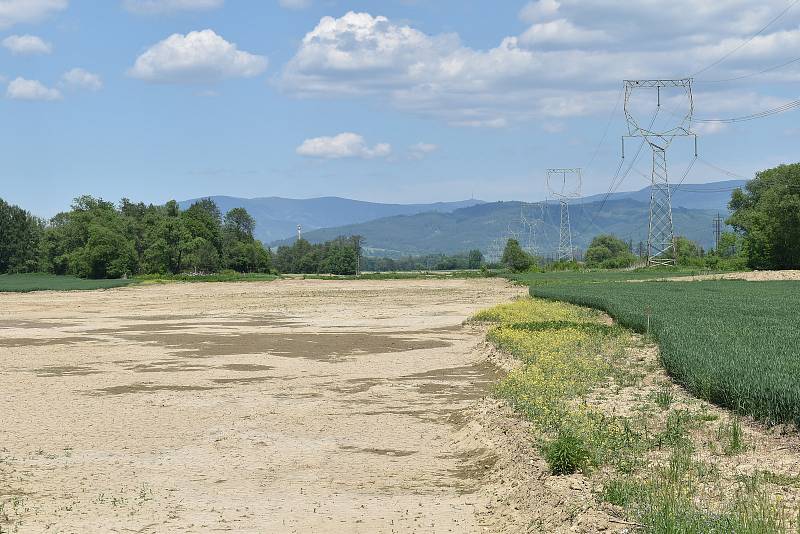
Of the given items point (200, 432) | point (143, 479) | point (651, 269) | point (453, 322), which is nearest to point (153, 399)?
point (200, 432)

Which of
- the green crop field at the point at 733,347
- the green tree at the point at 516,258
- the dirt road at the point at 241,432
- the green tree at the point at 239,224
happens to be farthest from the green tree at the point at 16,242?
the green crop field at the point at 733,347

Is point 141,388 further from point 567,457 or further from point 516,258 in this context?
point 516,258

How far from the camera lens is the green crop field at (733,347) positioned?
14.8 m

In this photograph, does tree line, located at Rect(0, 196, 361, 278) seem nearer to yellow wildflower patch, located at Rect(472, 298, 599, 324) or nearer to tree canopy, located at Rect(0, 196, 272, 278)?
tree canopy, located at Rect(0, 196, 272, 278)

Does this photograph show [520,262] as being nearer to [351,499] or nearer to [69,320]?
[69,320]

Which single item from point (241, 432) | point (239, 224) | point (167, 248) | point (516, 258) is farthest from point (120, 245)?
point (241, 432)

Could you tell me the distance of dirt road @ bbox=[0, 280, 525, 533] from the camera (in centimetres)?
1362

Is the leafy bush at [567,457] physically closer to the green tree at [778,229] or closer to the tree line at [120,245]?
the green tree at [778,229]

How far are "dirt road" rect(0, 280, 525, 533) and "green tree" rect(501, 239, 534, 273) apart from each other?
103 m

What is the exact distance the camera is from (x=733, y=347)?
71.3 feet

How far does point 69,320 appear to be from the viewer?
56.5 m

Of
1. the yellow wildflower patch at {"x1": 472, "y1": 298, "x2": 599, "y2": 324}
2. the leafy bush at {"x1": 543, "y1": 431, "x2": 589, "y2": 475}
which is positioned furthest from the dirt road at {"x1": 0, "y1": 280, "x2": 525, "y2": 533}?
the yellow wildflower patch at {"x1": 472, "y1": 298, "x2": 599, "y2": 324}

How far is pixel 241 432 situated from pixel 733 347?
12.1 metres

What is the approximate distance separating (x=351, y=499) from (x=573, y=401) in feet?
20.1
